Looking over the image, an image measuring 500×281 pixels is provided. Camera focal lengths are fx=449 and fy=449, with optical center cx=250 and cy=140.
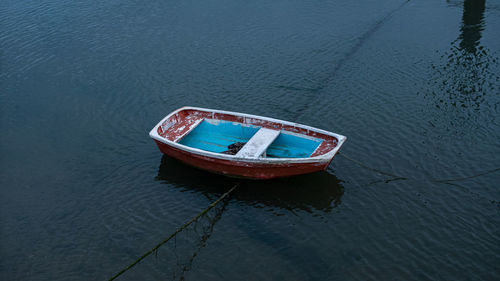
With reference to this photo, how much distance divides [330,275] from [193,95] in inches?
507

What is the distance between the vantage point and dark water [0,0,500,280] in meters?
14.5

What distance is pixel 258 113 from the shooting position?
70.9 ft

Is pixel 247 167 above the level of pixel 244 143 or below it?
below

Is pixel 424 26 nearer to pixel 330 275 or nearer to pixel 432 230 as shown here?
pixel 432 230

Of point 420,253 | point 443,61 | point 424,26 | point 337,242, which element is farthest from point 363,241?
point 424,26

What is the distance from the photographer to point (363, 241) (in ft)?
48.1

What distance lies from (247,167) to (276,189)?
5.02 ft

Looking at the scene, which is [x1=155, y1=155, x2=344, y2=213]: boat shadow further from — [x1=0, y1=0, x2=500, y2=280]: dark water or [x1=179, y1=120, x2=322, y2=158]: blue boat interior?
[x1=179, y1=120, x2=322, y2=158]: blue boat interior

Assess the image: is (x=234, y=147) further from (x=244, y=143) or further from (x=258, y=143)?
(x=258, y=143)

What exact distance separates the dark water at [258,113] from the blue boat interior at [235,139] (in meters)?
1.15

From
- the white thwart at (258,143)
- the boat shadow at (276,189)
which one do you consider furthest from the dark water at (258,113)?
the white thwart at (258,143)

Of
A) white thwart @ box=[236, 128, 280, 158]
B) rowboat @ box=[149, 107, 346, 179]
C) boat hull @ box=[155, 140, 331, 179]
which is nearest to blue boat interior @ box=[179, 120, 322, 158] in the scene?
rowboat @ box=[149, 107, 346, 179]

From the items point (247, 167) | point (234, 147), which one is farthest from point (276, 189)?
point (234, 147)

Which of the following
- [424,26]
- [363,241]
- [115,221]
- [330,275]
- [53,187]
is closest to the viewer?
[330,275]
